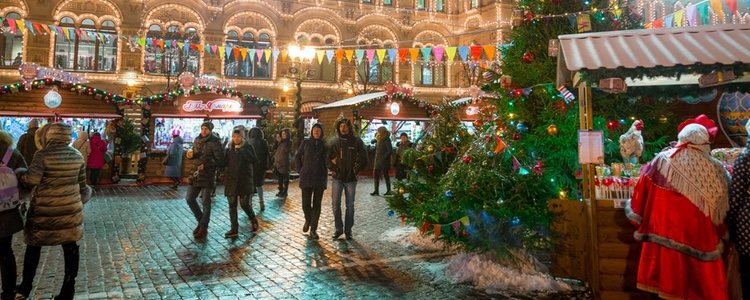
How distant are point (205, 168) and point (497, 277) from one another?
470 centimetres

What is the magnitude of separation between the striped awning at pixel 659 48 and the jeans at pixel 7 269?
5.47m

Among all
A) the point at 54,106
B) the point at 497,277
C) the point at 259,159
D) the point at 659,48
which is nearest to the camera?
the point at 659,48

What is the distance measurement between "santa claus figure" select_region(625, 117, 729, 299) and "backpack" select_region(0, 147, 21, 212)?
5632 mm

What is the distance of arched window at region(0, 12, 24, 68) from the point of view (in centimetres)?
2086

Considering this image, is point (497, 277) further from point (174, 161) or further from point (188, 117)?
point (188, 117)

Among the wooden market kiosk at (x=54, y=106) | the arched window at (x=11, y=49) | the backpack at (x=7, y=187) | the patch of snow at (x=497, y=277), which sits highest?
the arched window at (x=11, y=49)

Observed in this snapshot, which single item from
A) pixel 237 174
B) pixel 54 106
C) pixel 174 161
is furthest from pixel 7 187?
pixel 54 106

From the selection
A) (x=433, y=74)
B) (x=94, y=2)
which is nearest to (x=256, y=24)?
(x=94, y=2)

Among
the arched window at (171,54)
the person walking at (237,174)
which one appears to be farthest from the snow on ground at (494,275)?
the arched window at (171,54)

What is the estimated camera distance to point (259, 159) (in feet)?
34.9

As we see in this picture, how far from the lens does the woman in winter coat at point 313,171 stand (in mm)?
7164

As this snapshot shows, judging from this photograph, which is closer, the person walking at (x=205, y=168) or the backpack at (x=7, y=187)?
the backpack at (x=7, y=187)

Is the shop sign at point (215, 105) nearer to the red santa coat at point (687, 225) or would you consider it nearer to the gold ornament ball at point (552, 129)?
the gold ornament ball at point (552, 129)

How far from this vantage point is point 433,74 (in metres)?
29.4
